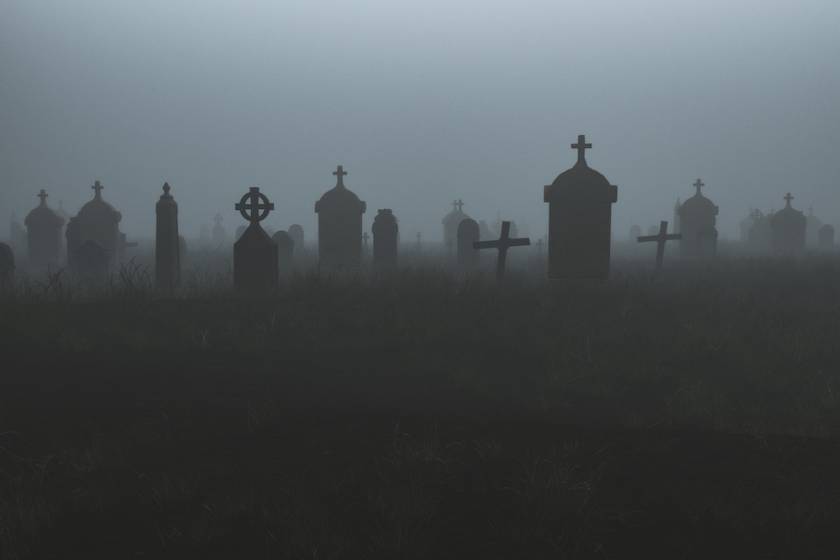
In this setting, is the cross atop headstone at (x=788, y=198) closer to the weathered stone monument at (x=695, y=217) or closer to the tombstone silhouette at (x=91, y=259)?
the weathered stone monument at (x=695, y=217)

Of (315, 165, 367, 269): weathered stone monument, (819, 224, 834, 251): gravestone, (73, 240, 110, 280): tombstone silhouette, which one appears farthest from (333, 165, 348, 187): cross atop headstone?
(819, 224, 834, 251): gravestone

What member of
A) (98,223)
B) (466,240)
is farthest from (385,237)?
(98,223)

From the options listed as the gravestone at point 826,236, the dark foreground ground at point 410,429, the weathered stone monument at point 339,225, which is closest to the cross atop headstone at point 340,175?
the weathered stone monument at point 339,225

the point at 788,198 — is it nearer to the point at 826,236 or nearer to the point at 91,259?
the point at 826,236

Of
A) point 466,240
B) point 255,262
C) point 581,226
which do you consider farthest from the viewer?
point 466,240

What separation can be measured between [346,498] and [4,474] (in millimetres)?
2127

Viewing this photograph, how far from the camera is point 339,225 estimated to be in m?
19.2

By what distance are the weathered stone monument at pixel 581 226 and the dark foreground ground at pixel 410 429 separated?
355 centimetres

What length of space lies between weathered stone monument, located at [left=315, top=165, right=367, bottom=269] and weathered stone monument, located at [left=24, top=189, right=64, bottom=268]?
8.90 metres

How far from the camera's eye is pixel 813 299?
10.7m

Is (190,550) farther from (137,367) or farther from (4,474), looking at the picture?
(137,367)

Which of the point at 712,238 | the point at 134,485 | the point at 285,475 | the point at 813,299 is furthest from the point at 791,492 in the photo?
the point at 712,238

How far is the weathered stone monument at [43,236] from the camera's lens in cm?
2220

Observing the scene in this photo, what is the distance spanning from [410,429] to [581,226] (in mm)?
8614
